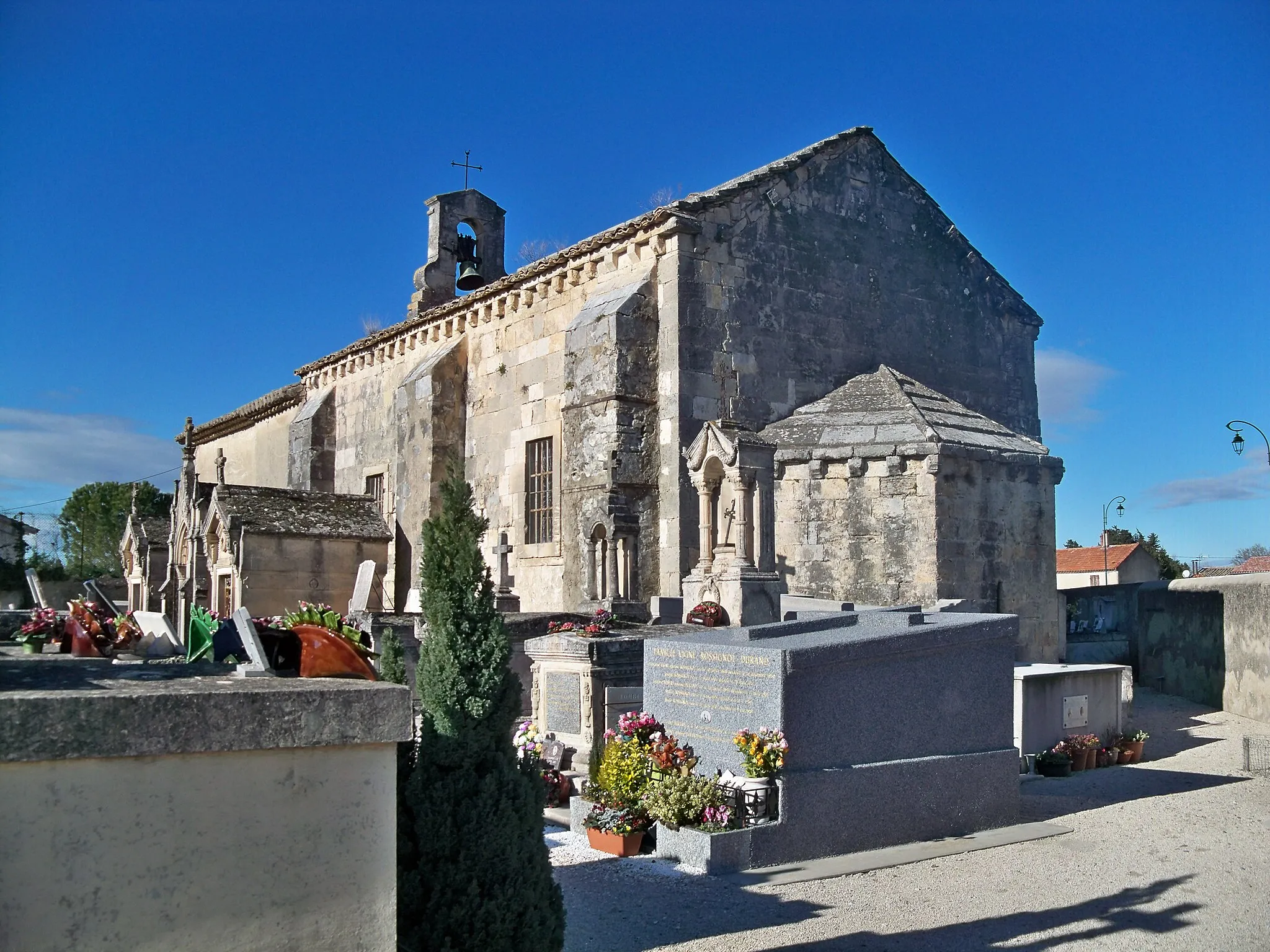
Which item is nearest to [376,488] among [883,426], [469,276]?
[469,276]

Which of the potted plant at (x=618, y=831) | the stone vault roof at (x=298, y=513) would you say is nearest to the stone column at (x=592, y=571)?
the stone vault roof at (x=298, y=513)

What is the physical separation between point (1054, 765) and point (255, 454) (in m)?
23.6

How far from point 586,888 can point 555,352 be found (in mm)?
11957

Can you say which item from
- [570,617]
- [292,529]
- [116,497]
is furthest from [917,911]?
[116,497]

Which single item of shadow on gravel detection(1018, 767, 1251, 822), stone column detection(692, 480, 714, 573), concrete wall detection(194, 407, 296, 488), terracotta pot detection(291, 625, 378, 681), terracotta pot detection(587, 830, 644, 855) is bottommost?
shadow on gravel detection(1018, 767, 1251, 822)

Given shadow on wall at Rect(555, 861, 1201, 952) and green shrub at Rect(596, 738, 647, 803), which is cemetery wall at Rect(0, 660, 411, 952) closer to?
shadow on wall at Rect(555, 861, 1201, 952)

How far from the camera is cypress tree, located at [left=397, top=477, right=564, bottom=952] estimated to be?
4414 mm

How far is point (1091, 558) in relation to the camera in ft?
169

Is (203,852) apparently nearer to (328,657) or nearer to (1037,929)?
(328,657)

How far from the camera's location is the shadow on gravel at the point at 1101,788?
9453 millimetres

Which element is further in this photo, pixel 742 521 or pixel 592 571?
pixel 592 571

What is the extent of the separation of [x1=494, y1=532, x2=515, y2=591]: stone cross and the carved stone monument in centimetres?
317

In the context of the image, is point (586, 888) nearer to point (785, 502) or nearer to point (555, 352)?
point (785, 502)

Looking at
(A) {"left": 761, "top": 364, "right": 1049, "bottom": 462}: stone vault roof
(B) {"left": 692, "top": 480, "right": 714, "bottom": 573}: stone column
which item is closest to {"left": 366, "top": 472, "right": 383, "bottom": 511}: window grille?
(A) {"left": 761, "top": 364, "right": 1049, "bottom": 462}: stone vault roof
